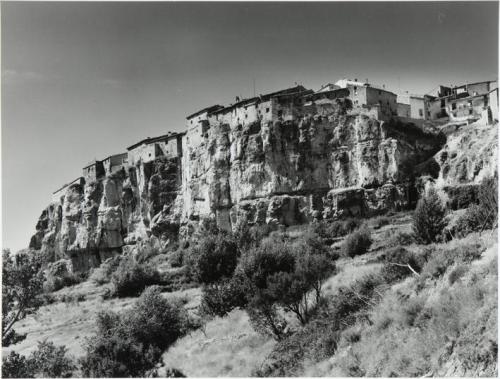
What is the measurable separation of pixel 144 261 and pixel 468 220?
39329 mm

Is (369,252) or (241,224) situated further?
(241,224)

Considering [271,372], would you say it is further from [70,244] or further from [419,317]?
[70,244]

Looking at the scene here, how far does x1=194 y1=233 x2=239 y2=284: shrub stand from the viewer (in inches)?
1393

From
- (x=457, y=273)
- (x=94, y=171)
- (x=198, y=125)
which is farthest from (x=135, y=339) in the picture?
(x=94, y=171)

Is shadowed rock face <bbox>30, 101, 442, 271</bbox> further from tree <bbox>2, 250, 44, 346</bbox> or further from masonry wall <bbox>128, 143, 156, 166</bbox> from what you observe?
tree <bbox>2, 250, 44, 346</bbox>

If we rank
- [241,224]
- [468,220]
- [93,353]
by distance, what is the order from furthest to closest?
[241,224] < [468,220] < [93,353]

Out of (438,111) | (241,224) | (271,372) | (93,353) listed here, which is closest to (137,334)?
(93,353)

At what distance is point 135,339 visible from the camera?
86.0ft

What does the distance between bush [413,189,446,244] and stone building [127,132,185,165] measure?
37041 mm

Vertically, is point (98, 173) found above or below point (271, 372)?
above

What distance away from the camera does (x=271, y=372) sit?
18.5 meters

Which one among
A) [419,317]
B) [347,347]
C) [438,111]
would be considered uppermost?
[438,111]

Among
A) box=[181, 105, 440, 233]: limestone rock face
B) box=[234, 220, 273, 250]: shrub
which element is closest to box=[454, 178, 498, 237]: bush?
box=[234, 220, 273, 250]: shrub

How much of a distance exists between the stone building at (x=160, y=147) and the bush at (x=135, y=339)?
4015cm
